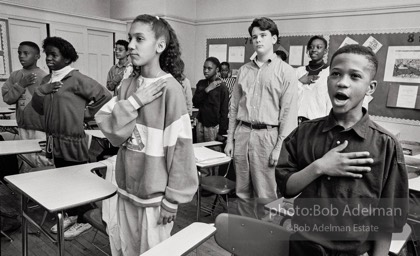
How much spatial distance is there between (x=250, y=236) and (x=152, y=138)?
0.56 metres

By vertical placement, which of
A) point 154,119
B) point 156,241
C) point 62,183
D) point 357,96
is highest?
point 357,96

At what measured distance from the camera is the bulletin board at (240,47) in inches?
197

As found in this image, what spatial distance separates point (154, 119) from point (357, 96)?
2.56ft

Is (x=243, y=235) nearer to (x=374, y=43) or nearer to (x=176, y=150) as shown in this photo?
(x=176, y=150)

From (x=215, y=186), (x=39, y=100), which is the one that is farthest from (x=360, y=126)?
(x=39, y=100)

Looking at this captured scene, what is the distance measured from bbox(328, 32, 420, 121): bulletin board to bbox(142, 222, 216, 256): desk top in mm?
3936

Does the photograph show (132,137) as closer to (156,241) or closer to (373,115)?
(156,241)

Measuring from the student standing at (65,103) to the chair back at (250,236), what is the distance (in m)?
1.56

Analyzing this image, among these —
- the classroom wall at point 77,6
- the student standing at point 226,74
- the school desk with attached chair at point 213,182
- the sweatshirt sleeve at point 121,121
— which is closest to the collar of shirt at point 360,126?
the sweatshirt sleeve at point 121,121

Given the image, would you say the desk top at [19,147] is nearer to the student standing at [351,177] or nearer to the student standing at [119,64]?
the student standing at [119,64]

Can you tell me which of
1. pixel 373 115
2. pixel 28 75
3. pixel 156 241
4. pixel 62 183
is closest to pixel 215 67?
pixel 28 75

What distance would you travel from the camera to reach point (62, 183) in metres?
1.71

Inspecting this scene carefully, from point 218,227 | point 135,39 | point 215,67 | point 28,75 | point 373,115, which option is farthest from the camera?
point 373,115

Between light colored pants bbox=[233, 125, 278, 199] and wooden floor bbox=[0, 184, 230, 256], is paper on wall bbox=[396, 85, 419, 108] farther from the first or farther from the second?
wooden floor bbox=[0, 184, 230, 256]
